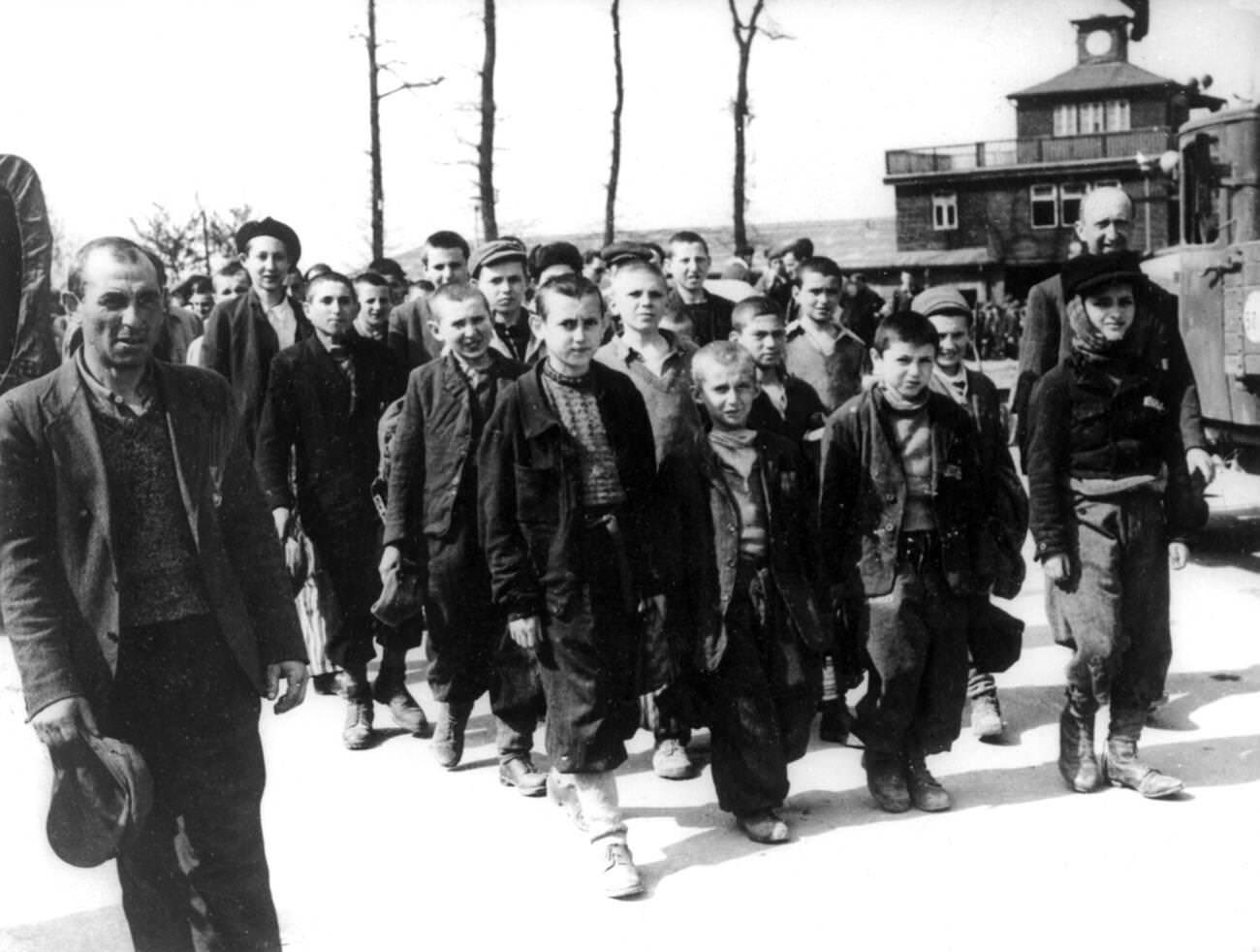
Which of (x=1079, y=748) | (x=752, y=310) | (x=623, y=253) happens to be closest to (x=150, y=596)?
(x=752, y=310)

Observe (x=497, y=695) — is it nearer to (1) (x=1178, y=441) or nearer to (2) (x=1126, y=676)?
(2) (x=1126, y=676)

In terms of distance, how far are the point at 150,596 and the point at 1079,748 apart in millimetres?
3190

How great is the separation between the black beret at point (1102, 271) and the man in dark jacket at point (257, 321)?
3.47 m

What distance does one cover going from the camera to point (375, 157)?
53.8 feet

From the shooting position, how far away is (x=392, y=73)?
14.9 meters

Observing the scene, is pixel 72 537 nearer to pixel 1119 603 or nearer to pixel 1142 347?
pixel 1119 603

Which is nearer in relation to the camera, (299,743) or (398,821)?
(398,821)

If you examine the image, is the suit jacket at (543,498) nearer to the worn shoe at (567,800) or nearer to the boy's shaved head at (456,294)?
the worn shoe at (567,800)

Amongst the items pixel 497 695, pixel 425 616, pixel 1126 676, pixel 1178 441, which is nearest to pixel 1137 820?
pixel 1126 676

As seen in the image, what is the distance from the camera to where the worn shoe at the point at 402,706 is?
5.47 m

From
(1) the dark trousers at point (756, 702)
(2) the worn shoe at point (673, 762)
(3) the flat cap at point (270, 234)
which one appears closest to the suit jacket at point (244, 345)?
(3) the flat cap at point (270, 234)

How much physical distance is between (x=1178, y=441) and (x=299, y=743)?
368cm

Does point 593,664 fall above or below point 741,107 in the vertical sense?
below

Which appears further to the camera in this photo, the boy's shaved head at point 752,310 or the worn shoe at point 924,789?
the boy's shaved head at point 752,310
